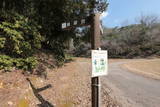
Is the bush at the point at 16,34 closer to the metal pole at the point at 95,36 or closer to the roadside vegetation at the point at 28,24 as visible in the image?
the roadside vegetation at the point at 28,24

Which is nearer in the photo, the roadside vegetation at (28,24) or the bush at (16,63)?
the bush at (16,63)

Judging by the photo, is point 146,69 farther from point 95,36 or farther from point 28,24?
point 95,36

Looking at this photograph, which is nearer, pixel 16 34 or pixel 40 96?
pixel 40 96

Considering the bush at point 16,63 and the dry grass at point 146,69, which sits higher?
the bush at point 16,63

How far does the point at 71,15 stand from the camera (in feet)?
37.4

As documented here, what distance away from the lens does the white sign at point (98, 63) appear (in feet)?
15.7

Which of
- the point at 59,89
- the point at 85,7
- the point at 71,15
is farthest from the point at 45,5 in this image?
the point at 59,89

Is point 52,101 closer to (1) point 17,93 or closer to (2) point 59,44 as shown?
(1) point 17,93

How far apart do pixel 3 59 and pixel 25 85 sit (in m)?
1.19

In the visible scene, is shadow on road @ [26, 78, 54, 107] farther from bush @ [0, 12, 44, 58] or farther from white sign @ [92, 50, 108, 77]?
white sign @ [92, 50, 108, 77]

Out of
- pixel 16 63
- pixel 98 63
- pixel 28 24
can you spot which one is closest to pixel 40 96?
pixel 16 63

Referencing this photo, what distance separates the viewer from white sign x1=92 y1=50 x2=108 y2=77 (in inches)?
189

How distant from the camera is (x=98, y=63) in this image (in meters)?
4.88

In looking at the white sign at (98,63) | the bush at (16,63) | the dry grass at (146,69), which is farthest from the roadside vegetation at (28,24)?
the dry grass at (146,69)
